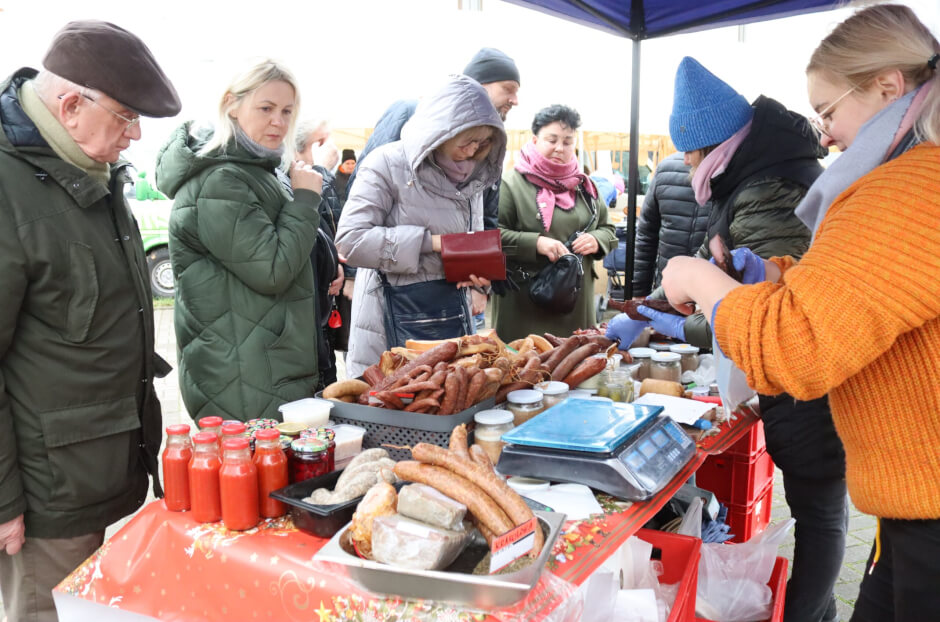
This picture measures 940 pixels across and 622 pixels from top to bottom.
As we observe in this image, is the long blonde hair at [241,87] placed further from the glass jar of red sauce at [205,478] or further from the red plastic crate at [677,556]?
the red plastic crate at [677,556]

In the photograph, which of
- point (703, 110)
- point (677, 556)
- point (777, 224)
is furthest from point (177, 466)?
point (703, 110)

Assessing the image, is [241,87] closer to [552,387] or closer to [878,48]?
[552,387]

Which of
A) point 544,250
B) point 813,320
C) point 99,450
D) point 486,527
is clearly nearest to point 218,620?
point 486,527

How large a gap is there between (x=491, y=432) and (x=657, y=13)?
352 cm

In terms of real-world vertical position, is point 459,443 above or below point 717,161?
below

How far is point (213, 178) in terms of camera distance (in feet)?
8.44

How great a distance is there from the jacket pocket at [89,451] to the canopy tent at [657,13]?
117 inches

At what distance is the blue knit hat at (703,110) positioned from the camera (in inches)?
114

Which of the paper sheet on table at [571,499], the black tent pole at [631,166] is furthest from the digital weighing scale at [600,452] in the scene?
the black tent pole at [631,166]

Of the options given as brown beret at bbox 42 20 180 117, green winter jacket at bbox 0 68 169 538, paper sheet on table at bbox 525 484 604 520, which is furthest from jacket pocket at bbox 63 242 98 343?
paper sheet on table at bbox 525 484 604 520

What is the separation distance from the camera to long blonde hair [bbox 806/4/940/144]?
1590 mm

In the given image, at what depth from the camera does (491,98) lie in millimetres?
3914

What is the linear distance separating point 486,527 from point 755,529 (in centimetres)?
231

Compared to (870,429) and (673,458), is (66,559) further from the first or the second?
(870,429)
